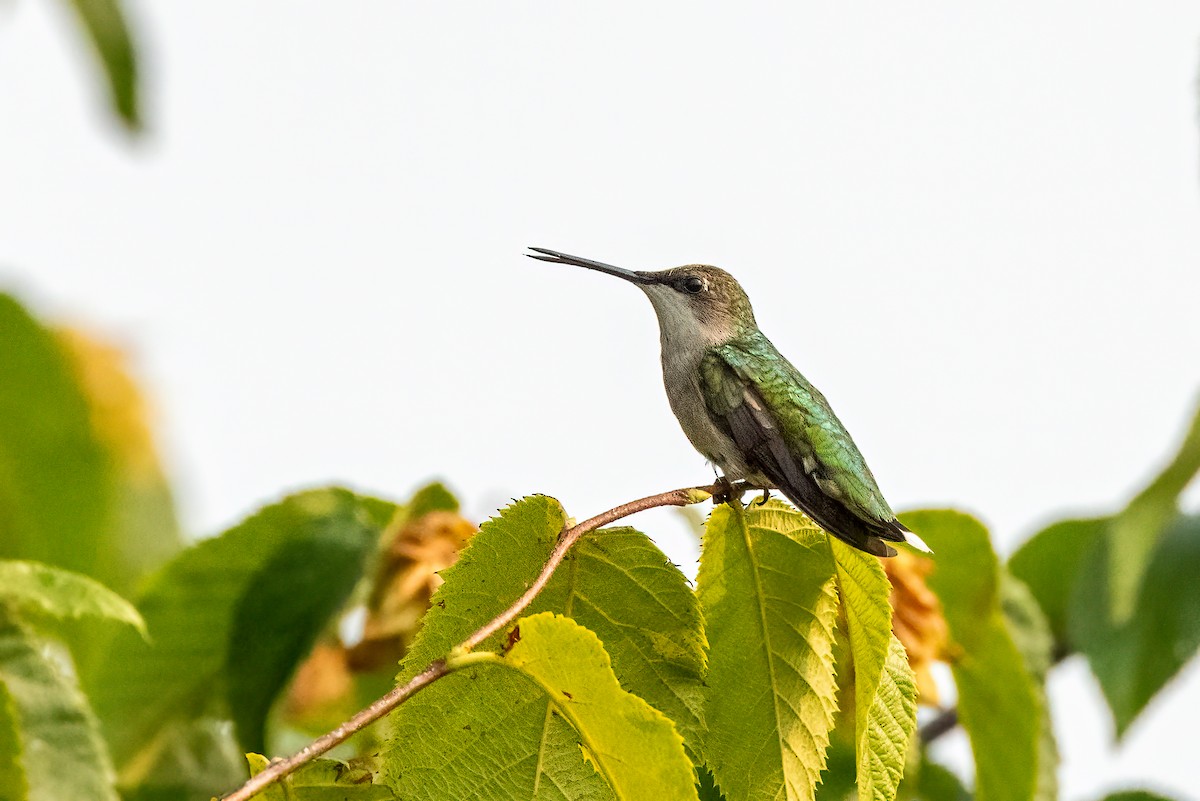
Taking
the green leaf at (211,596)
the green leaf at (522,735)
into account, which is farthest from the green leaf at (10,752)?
the green leaf at (211,596)

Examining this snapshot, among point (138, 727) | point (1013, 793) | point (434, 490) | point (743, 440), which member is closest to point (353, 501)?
point (434, 490)

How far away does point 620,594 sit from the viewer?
2484 millimetres

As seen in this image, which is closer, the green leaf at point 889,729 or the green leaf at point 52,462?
the green leaf at point 889,729

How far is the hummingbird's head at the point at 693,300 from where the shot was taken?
3504 mm

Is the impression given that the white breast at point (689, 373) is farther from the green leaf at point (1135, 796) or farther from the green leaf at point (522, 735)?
the green leaf at point (1135, 796)

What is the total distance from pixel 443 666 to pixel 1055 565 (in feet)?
8.89

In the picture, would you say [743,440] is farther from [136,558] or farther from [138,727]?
[136,558]

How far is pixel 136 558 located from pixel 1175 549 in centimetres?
343

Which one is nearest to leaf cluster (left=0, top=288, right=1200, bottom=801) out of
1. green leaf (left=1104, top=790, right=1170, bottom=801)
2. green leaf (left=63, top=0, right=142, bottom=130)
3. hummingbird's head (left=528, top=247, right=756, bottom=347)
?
green leaf (left=1104, top=790, right=1170, bottom=801)

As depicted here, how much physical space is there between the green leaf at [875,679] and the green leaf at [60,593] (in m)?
1.29

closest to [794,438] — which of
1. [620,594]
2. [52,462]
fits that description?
[620,594]

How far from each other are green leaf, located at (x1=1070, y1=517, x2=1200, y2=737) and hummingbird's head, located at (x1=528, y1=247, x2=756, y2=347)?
1.13 meters

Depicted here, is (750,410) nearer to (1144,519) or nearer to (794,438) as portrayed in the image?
(794,438)

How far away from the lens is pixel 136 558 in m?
5.12
